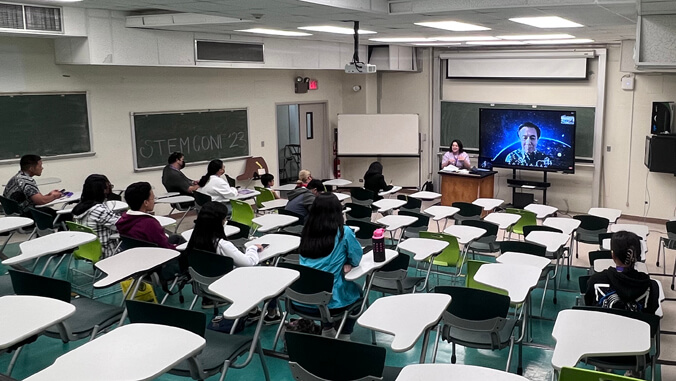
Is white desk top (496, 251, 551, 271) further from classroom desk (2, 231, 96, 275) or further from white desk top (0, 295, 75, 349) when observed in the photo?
classroom desk (2, 231, 96, 275)

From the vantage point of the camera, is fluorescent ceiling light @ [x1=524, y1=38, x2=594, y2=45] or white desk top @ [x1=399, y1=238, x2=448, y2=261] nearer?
white desk top @ [x1=399, y1=238, x2=448, y2=261]

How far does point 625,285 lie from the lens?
3.74 metres

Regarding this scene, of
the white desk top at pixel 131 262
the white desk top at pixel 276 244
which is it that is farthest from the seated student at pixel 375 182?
the white desk top at pixel 131 262

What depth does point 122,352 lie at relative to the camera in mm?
2572

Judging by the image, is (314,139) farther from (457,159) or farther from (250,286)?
(250,286)

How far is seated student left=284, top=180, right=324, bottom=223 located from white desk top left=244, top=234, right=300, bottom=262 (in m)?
1.54

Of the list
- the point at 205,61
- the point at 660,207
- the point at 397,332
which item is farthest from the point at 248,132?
the point at 397,332

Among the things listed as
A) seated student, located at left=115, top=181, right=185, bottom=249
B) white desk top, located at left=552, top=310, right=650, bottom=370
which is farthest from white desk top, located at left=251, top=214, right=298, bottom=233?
white desk top, located at left=552, top=310, right=650, bottom=370

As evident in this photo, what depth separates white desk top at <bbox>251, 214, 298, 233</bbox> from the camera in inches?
216

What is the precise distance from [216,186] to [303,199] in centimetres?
164

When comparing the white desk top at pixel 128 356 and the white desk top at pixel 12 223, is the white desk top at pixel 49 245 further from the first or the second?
the white desk top at pixel 128 356

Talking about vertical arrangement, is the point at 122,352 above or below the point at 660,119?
below

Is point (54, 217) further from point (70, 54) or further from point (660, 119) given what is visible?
point (660, 119)

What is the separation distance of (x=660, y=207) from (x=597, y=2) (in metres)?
5.95
